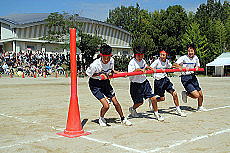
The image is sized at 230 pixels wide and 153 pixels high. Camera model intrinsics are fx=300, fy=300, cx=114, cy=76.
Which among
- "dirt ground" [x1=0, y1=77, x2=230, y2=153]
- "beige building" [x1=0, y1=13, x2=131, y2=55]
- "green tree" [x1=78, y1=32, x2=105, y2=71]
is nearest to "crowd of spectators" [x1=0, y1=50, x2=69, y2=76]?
"beige building" [x1=0, y1=13, x2=131, y2=55]

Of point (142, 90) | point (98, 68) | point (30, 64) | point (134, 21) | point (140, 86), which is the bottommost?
A: point (142, 90)

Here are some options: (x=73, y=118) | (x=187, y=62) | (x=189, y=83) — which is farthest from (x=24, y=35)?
(x=73, y=118)

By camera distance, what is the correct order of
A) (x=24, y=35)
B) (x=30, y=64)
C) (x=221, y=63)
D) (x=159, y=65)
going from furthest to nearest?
(x=24, y=35) → (x=221, y=63) → (x=30, y=64) → (x=159, y=65)

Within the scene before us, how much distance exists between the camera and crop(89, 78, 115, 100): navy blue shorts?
7.28 meters

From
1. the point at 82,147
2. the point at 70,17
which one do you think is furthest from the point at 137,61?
the point at 70,17

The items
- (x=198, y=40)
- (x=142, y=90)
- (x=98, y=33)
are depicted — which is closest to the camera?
(x=142, y=90)

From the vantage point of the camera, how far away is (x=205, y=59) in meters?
43.9

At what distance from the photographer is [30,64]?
3662 cm

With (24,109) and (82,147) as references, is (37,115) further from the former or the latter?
(82,147)

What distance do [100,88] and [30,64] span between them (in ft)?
102

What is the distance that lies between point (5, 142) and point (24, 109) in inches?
169

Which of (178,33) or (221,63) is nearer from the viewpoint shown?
(221,63)

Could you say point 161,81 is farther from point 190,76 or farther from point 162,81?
point 190,76

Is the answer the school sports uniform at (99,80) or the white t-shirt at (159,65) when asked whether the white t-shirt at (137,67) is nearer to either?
the school sports uniform at (99,80)
